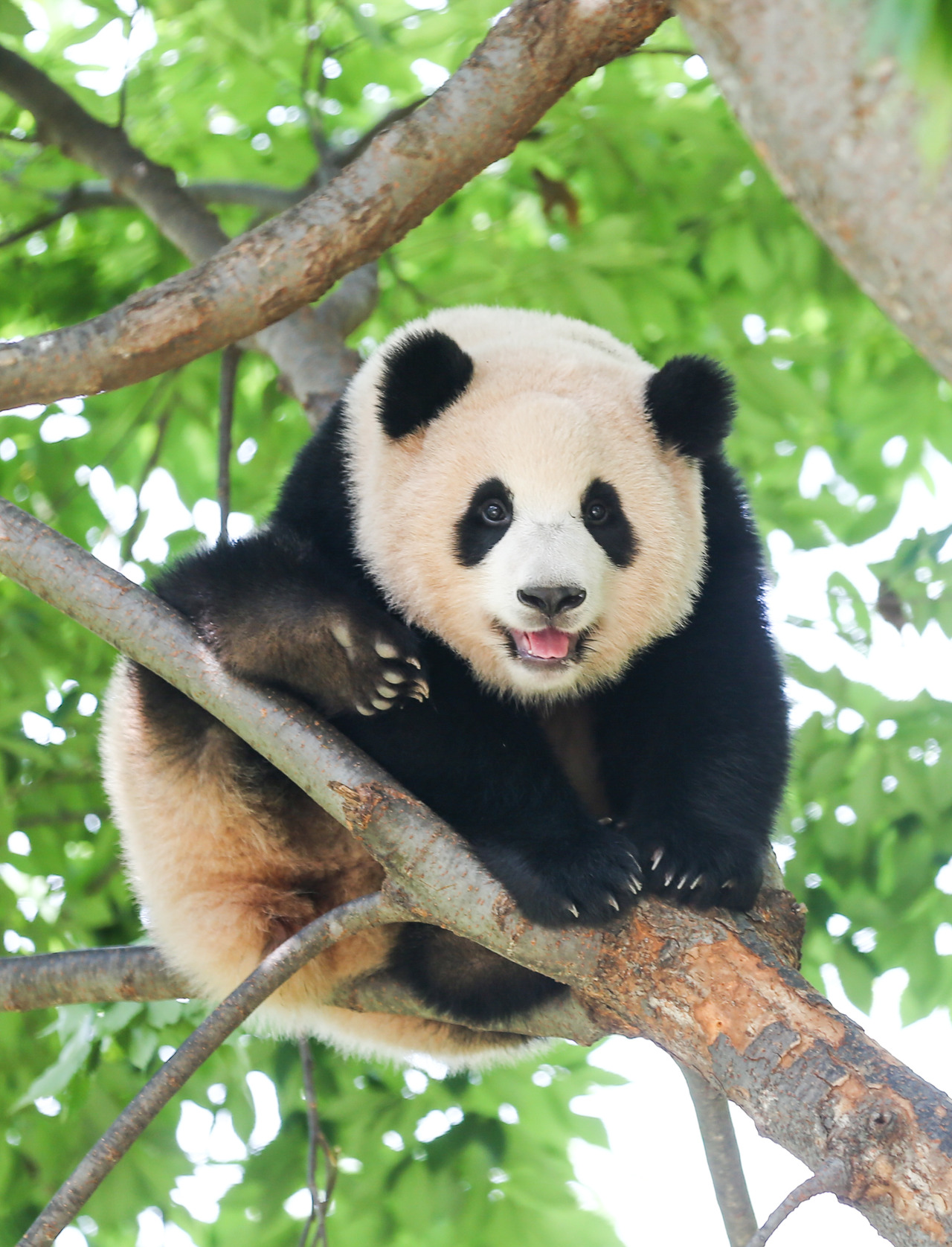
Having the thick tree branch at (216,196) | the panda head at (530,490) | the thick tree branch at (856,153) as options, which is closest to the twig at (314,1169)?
the panda head at (530,490)

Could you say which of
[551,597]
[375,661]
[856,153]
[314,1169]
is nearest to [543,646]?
[551,597]

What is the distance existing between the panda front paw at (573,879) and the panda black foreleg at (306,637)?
18.0 inches

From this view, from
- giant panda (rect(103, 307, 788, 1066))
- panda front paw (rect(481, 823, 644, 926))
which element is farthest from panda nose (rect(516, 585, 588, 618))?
panda front paw (rect(481, 823, 644, 926))

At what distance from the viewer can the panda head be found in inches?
119

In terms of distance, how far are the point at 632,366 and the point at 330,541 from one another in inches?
40.8

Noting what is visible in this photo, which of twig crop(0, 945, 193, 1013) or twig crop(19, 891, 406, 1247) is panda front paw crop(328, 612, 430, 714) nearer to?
twig crop(19, 891, 406, 1247)

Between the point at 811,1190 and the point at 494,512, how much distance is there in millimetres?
1719

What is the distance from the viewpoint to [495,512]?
120 inches

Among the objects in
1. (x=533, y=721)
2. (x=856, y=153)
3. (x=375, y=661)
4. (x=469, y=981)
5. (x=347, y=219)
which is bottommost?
(x=469, y=981)

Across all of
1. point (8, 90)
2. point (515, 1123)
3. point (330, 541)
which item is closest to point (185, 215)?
point (8, 90)

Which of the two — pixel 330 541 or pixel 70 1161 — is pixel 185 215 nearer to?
pixel 330 541

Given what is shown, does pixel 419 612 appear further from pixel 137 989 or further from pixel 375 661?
pixel 137 989

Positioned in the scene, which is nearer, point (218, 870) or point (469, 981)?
point (469, 981)

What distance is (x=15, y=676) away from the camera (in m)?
4.25
